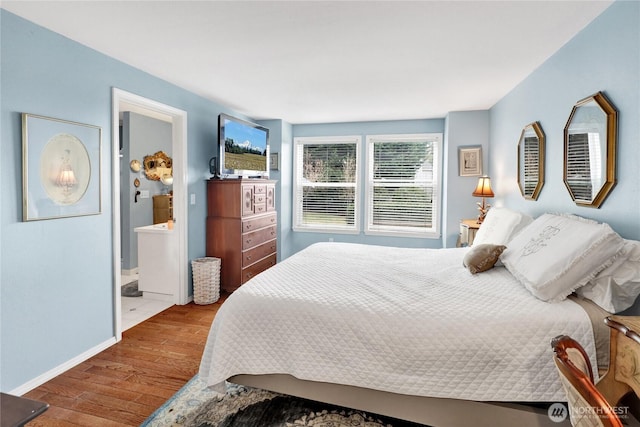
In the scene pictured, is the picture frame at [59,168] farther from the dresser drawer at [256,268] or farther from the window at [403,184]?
the window at [403,184]

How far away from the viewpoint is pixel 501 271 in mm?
2371

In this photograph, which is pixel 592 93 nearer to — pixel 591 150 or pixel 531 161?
pixel 591 150

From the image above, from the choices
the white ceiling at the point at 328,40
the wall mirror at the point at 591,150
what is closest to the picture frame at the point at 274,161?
the white ceiling at the point at 328,40

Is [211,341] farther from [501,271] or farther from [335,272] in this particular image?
[501,271]

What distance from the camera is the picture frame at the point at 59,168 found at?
2.24m

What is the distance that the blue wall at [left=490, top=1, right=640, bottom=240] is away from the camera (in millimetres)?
1819

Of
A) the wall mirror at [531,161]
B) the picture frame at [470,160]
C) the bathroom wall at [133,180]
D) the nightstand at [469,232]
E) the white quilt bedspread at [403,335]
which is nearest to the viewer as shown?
the white quilt bedspread at [403,335]

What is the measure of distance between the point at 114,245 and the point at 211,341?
5.14 ft

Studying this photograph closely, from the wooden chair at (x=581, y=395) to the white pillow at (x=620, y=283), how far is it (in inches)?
36.1

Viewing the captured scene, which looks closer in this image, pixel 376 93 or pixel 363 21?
pixel 363 21

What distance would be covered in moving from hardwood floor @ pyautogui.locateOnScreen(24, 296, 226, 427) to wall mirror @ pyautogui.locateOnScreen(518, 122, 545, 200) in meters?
3.22

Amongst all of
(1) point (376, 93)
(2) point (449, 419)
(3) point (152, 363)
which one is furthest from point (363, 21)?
(3) point (152, 363)

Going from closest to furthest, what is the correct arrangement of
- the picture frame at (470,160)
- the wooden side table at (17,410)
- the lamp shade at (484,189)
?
the wooden side table at (17,410) < the lamp shade at (484,189) < the picture frame at (470,160)

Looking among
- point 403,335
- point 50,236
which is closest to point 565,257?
point 403,335
